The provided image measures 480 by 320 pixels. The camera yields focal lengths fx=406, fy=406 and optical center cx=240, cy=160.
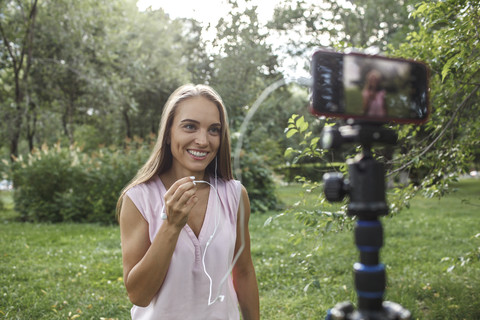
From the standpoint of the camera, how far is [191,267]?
1.77 meters

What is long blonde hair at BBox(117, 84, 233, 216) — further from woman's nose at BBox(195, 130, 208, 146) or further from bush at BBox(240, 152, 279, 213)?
bush at BBox(240, 152, 279, 213)

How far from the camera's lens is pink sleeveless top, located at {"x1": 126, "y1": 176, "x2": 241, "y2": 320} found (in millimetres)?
1735

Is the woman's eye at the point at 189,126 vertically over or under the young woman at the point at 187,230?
over

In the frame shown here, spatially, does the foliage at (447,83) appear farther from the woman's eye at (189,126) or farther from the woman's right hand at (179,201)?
the woman's right hand at (179,201)

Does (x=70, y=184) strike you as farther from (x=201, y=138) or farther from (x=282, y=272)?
(x=201, y=138)

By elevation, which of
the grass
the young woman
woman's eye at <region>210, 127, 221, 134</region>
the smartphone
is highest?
the smartphone

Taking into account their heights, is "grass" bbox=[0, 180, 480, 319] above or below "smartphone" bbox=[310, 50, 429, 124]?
below

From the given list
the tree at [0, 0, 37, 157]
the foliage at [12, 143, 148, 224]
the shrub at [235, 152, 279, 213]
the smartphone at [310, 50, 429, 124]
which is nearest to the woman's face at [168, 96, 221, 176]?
the smartphone at [310, 50, 429, 124]

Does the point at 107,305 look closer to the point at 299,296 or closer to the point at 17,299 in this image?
the point at 17,299

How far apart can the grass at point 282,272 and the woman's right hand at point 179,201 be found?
123 centimetres

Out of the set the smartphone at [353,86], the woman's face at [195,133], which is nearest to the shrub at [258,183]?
the woman's face at [195,133]

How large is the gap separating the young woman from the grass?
773 millimetres

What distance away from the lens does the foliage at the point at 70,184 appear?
29.1 ft

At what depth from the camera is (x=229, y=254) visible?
74.4 inches
